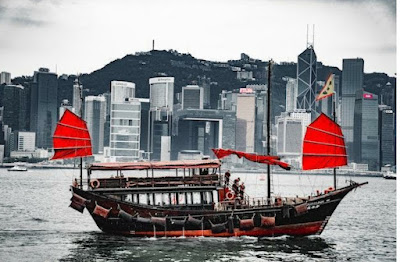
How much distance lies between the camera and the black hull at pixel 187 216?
53.2 feet

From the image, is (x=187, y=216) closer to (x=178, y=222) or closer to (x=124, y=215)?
(x=178, y=222)

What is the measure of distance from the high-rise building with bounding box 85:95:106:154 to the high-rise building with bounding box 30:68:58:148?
1992cm

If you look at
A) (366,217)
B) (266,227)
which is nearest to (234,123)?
(366,217)

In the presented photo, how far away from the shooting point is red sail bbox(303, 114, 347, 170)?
663 inches

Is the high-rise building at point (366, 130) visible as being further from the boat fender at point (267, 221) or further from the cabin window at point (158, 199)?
the cabin window at point (158, 199)

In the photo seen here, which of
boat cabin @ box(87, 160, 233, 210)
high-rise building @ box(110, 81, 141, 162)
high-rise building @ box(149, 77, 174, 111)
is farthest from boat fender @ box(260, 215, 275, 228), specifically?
high-rise building @ box(149, 77, 174, 111)

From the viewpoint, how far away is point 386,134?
34219 mm

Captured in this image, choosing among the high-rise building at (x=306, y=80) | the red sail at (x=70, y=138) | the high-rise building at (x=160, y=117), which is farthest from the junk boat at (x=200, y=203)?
the high-rise building at (x=160, y=117)

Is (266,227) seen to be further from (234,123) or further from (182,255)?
(234,123)

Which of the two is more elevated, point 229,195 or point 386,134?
point 386,134

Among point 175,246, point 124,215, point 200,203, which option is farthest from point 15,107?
point 175,246

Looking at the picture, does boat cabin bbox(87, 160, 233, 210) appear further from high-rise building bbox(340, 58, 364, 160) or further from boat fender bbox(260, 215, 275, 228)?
high-rise building bbox(340, 58, 364, 160)

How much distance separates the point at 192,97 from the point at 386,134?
43.0 m

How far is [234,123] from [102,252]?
4908 cm
